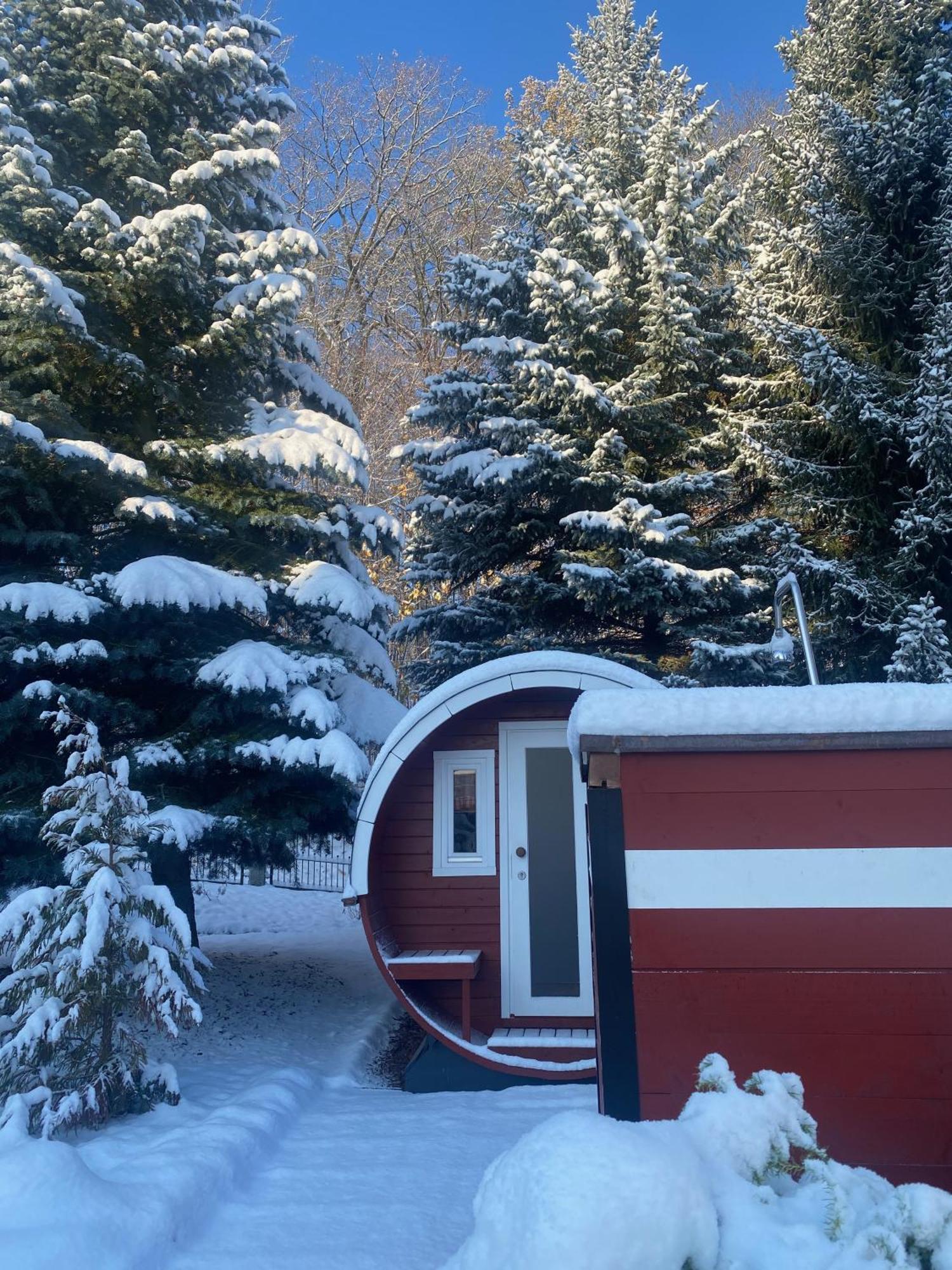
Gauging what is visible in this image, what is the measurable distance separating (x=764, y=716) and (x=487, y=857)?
146 inches

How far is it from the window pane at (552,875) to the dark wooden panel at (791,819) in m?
3.23

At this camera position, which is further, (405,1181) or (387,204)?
(387,204)

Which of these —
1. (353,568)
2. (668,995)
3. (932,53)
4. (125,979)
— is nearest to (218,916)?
(353,568)

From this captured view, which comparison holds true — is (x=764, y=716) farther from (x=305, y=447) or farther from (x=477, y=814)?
(x=305, y=447)

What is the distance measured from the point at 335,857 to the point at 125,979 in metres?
13.6

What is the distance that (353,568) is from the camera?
932 centimetres

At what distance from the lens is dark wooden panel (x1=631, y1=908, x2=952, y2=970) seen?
3.72 meters

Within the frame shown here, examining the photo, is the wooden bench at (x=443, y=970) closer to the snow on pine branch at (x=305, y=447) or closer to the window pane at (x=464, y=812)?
the window pane at (x=464, y=812)

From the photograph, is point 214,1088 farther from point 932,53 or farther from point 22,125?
point 932,53

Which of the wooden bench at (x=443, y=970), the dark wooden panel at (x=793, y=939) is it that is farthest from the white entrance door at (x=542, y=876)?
the dark wooden panel at (x=793, y=939)

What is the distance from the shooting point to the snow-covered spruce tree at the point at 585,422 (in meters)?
10.8

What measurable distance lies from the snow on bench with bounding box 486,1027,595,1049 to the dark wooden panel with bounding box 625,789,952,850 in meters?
2.93

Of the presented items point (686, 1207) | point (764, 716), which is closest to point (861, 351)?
point (764, 716)

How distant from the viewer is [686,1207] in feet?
6.84
